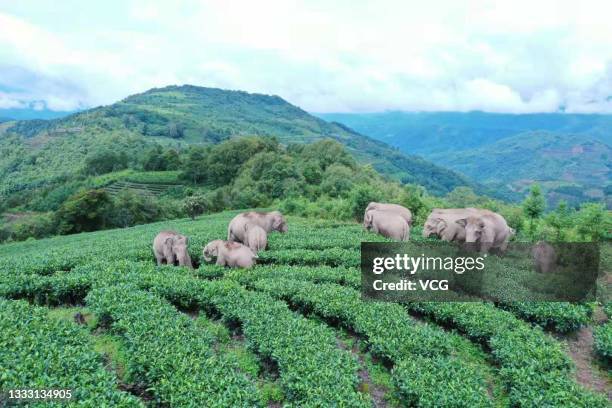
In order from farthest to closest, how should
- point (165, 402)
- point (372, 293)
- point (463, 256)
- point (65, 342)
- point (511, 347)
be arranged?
point (463, 256) → point (372, 293) → point (511, 347) → point (65, 342) → point (165, 402)

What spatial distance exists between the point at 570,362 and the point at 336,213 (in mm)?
27425

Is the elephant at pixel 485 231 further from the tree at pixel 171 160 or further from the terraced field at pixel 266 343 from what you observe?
the tree at pixel 171 160

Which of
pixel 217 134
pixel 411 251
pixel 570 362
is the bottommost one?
pixel 570 362

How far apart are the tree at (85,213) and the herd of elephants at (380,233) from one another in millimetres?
40216

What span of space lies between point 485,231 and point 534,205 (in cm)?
1195

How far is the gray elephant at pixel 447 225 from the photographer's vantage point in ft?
A: 62.8

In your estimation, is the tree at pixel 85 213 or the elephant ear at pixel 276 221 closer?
the elephant ear at pixel 276 221

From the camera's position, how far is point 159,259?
56.4 ft

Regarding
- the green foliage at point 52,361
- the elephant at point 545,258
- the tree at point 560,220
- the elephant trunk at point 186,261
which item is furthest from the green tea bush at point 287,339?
the tree at point 560,220

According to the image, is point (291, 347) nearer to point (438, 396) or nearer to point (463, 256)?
point (438, 396)

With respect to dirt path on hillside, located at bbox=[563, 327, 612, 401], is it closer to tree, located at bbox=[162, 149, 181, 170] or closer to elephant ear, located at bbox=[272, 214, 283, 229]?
elephant ear, located at bbox=[272, 214, 283, 229]

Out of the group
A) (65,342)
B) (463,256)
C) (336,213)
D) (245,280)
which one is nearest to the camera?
(65,342)

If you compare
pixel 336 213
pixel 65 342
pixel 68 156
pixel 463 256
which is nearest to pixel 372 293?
pixel 463 256

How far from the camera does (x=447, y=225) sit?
19.5 m
